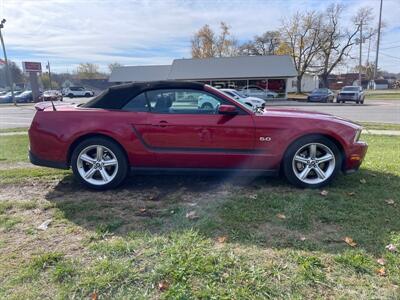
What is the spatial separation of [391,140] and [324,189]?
5.23m

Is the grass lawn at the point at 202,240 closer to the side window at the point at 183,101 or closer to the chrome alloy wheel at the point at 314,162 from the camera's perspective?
the chrome alloy wheel at the point at 314,162

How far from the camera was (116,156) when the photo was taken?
4.34 m

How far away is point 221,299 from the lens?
89.0 inches

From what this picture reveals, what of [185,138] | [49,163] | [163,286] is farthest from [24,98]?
[163,286]

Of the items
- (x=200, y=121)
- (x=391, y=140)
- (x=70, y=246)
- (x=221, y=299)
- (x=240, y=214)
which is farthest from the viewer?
(x=391, y=140)

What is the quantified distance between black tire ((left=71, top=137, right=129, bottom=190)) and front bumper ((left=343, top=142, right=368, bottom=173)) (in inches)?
117

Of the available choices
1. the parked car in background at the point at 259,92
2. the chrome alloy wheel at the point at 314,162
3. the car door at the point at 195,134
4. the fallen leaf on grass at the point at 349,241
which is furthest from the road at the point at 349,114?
the parked car in background at the point at 259,92

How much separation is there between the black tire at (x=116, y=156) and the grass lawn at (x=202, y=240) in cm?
16

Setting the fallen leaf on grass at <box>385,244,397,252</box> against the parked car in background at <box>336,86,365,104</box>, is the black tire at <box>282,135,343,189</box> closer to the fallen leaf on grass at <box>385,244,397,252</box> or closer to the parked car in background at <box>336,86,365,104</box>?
the fallen leaf on grass at <box>385,244,397,252</box>

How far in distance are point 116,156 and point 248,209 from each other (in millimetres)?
1893

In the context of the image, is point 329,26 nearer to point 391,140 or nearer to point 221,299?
point 391,140

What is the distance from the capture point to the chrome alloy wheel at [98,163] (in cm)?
438

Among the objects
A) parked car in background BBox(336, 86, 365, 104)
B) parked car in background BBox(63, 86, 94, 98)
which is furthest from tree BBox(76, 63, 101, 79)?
parked car in background BBox(336, 86, 365, 104)

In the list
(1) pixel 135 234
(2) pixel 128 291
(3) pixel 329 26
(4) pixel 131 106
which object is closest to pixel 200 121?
(4) pixel 131 106
